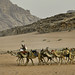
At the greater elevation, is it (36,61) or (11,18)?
(11,18)

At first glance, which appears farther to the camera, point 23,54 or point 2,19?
point 2,19

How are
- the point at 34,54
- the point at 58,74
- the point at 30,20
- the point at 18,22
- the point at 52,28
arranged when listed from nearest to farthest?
the point at 58,74, the point at 34,54, the point at 52,28, the point at 18,22, the point at 30,20

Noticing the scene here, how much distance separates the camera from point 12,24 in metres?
171

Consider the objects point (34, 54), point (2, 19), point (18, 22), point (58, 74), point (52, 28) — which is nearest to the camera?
point (58, 74)

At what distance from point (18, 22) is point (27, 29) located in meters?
118

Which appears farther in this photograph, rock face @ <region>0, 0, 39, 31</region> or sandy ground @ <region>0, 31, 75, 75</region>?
rock face @ <region>0, 0, 39, 31</region>

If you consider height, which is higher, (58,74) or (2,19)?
(2,19)

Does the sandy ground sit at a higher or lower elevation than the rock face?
lower

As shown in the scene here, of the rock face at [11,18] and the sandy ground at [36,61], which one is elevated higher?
the rock face at [11,18]

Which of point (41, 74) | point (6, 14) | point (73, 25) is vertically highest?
point (6, 14)

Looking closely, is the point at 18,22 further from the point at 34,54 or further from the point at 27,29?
the point at 34,54

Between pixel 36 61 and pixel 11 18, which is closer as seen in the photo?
pixel 36 61

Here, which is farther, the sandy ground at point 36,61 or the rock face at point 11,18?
the rock face at point 11,18

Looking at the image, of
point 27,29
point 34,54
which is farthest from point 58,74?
point 27,29
